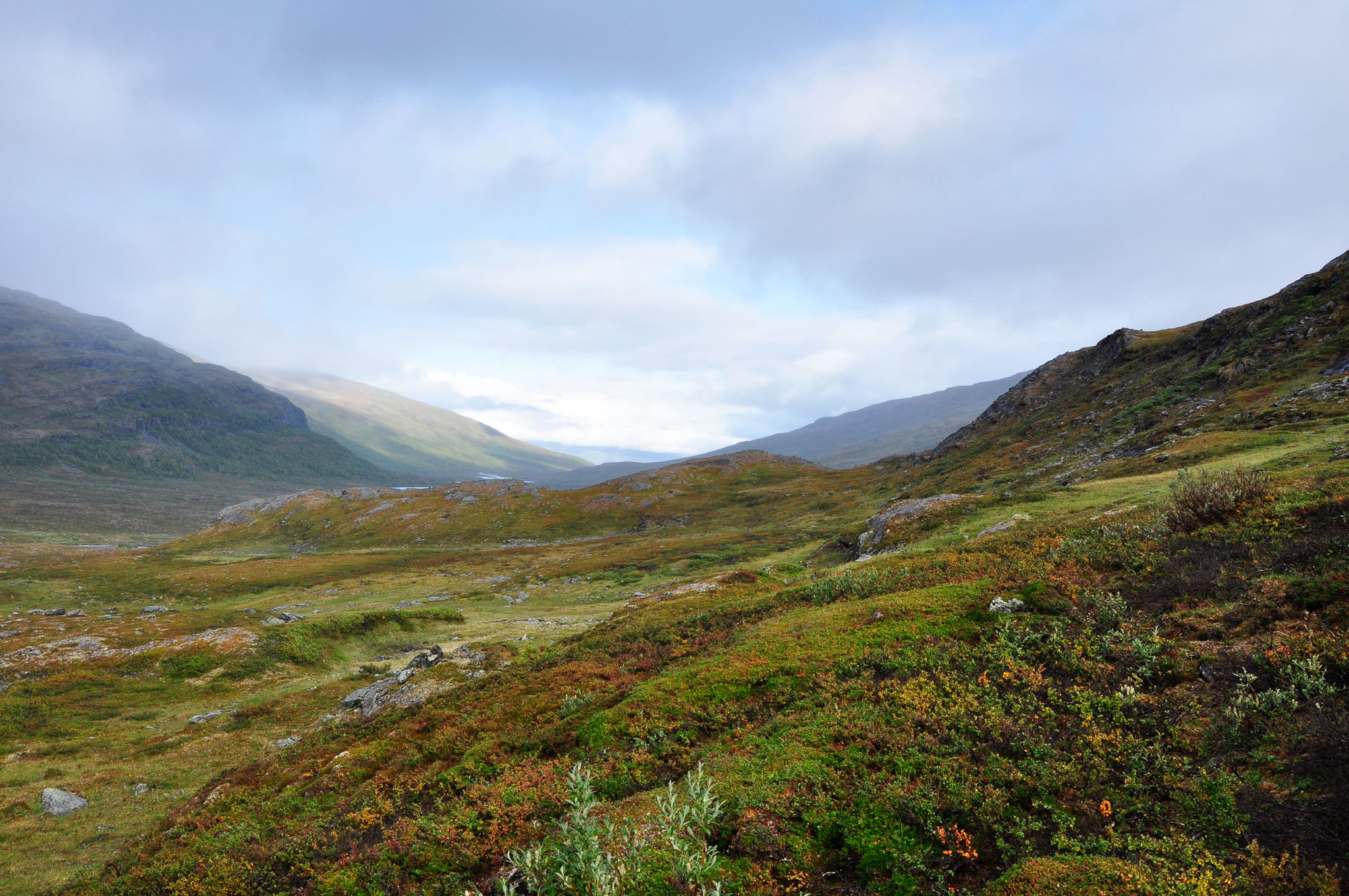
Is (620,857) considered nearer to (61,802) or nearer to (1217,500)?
(1217,500)

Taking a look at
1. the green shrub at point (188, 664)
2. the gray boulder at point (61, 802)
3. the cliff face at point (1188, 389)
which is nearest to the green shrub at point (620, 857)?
the gray boulder at point (61, 802)

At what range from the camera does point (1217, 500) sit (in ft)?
49.0

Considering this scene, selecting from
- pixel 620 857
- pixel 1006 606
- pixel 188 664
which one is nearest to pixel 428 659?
pixel 188 664

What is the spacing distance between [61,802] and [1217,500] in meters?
40.6

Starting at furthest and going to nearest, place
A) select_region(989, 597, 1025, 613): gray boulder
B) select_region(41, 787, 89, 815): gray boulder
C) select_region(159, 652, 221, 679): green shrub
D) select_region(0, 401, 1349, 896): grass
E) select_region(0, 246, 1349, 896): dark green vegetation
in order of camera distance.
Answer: select_region(159, 652, 221, 679): green shrub
select_region(41, 787, 89, 815): gray boulder
select_region(989, 597, 1025, 613): gray boulder
select_region(0, 401, 1349, 896): grass
select_region(0, 246, 1349, 896): dark green vegetation

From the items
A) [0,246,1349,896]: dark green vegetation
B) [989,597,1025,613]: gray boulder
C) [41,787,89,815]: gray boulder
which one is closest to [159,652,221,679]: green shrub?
[0,246,1349,896]: dark green vegetation

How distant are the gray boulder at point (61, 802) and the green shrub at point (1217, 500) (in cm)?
3894

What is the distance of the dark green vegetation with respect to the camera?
6703 millimetres

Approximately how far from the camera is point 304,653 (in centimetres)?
3594

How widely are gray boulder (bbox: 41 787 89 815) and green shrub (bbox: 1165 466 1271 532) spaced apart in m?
38.9

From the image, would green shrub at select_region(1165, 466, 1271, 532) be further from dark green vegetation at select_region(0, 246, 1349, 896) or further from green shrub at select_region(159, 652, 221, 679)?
green shrub at select_region(159, 652, 221, 679)

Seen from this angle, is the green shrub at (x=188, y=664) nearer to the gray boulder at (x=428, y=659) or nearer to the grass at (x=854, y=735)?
the grass at (x=854, y=735)

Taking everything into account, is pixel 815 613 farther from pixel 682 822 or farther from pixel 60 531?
pixel 60 531

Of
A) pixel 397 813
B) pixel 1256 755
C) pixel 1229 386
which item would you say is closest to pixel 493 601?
pixel 397 813
